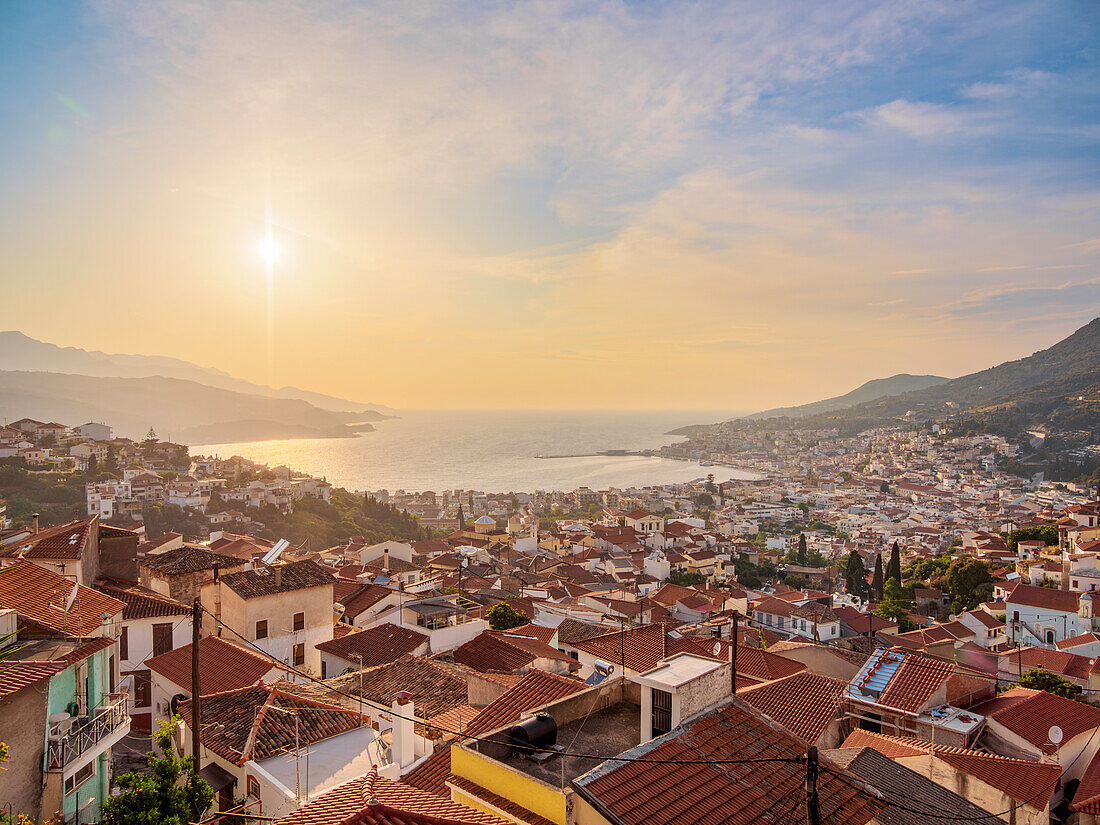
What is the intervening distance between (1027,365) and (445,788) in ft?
600

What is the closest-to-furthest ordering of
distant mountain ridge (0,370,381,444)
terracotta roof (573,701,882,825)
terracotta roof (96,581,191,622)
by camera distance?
terracotta roof (573,701,882,825) → terracotta roof (96,581,191,622) → distant mountain ridge (0,370,381,444)

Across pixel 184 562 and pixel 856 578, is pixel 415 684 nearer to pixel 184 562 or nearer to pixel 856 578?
pixel 184 562

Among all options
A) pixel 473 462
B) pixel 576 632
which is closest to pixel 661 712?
pixel 576 632

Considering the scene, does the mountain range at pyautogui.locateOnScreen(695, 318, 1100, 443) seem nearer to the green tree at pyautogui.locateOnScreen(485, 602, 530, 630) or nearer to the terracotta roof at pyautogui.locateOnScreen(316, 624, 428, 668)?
the green tree at pyautogui.locateOnScreen(485, 602, 530, 630)

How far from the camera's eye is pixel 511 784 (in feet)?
13.9

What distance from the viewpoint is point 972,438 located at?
4434 inches

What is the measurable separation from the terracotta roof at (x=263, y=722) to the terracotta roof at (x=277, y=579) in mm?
5231

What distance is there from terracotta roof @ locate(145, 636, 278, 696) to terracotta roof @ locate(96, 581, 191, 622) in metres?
0.97

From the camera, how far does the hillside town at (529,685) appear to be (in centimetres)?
447

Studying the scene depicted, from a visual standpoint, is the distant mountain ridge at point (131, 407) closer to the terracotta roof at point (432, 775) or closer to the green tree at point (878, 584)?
the green tree at point (878, 584)

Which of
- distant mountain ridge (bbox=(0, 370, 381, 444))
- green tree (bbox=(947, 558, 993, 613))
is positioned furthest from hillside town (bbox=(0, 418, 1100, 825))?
distant mountain ridge (bbox=(0, 370, 381, 444))

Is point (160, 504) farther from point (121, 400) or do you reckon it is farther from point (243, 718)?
point (121, 400)

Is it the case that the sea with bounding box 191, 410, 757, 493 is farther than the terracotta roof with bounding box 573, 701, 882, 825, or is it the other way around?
the sea with bounding box 191, 410, 757, 493

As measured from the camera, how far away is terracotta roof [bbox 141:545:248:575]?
16.3 meters
